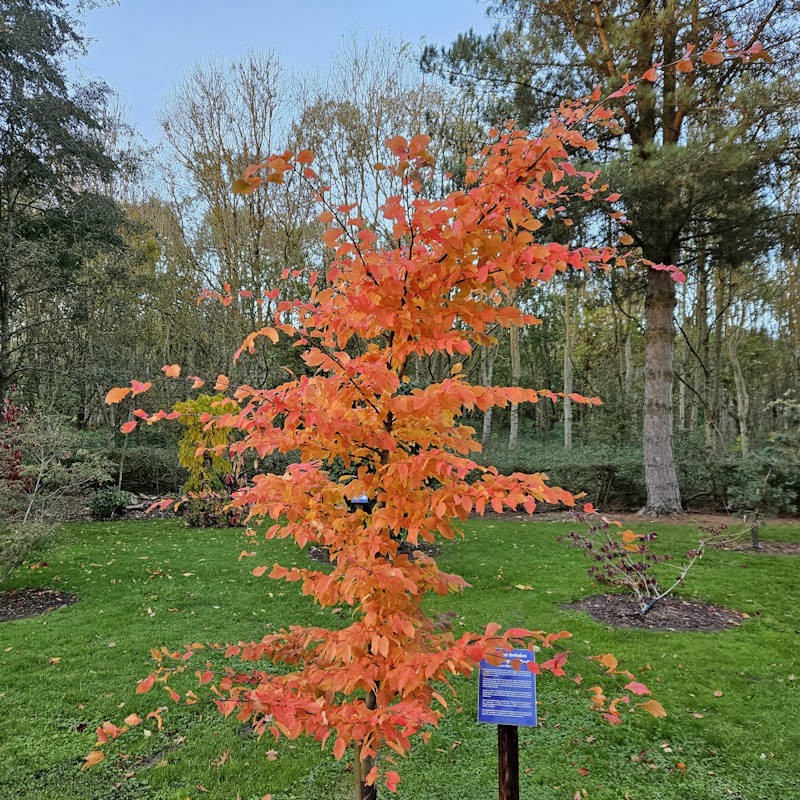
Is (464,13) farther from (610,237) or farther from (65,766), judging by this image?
(65,766)

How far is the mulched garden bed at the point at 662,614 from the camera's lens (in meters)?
4.31

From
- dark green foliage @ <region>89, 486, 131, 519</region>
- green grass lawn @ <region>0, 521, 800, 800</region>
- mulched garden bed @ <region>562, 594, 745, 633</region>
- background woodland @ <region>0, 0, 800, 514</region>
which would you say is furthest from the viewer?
dark green foliage @ <region>89, 486, 131, 519</region>

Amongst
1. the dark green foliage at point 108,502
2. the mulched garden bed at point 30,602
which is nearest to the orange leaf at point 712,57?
the mulched garden bed at point 30,602

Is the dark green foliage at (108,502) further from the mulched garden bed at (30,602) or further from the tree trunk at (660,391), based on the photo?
the tree trunk at (660,391)

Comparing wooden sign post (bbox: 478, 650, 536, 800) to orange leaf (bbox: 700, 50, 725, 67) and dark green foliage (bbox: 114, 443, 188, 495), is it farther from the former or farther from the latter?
dark green foliage (bbox: 114, 443, 188, 495)

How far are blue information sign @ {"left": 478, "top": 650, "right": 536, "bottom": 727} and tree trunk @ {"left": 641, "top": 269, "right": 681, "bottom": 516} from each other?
8.69 metres

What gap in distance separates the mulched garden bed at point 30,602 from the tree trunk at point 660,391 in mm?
9176

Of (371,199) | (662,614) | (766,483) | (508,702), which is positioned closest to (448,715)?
(508,702)

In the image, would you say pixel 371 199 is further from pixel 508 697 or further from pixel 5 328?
pixel 508 697

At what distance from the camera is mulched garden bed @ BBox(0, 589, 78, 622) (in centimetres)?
474

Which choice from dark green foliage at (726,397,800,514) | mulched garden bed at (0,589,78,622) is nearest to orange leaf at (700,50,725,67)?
mulched garden bed at (0,589,78,622)

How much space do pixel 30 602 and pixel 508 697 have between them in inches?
208

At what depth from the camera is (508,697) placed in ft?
5.85

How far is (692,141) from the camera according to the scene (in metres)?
7.38
